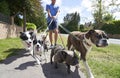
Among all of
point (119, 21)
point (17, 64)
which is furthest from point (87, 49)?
point (119, 21)

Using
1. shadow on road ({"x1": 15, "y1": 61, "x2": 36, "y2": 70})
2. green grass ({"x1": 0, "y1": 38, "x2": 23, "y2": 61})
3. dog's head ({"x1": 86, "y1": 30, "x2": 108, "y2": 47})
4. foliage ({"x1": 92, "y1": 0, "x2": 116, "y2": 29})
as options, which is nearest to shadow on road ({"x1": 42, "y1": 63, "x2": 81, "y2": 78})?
shadow on road ({"x1": 15, "y1": 61, "x2": 36, "y2": 70})

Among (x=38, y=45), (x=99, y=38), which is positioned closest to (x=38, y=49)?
(x=38, y=45)

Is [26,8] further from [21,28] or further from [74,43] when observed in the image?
[74,43]

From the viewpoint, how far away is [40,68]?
24.2ft

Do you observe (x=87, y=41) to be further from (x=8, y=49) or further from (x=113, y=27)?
(x=113, y=27)

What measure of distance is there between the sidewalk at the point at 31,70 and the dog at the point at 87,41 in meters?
0.57

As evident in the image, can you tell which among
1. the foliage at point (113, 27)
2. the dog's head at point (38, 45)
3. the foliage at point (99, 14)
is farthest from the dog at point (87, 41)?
the foliage at point (113, 27)

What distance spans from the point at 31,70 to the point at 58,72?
776 mm

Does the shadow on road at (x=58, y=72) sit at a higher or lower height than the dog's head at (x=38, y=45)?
lower

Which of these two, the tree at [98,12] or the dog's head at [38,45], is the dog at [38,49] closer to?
the dog's head at [38,45]

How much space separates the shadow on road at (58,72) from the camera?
6595 millimetres

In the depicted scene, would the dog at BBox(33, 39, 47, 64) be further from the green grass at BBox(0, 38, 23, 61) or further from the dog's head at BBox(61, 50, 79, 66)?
the dog's head at BBox(61, 50, 79, 66)

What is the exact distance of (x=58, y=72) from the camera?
6.89m

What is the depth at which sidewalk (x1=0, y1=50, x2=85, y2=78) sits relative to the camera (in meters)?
6.62
